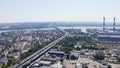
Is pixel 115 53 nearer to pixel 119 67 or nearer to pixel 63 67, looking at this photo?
pixel 119 67

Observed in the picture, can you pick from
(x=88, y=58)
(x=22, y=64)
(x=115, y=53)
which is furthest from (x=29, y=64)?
(x=115, y=53)

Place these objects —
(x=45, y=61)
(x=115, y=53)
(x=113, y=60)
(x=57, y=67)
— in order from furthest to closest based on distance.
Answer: (x=115, y=53) → (x=113, y=60) → (x=45, y=61) → (x=57, y=67)

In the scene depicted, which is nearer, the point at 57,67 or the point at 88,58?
the point at 57,67

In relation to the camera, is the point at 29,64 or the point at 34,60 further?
the point at 34,60

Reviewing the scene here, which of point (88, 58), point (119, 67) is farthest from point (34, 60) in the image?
point (119, 67)

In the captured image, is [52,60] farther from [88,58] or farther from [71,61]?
[88,58]

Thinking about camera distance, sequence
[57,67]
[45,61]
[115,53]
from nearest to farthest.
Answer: [57,67], [45,61], [115,53]

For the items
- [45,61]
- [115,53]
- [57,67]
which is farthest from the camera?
[115,53]

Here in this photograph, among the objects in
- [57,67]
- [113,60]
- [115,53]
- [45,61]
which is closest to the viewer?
[57,67]
